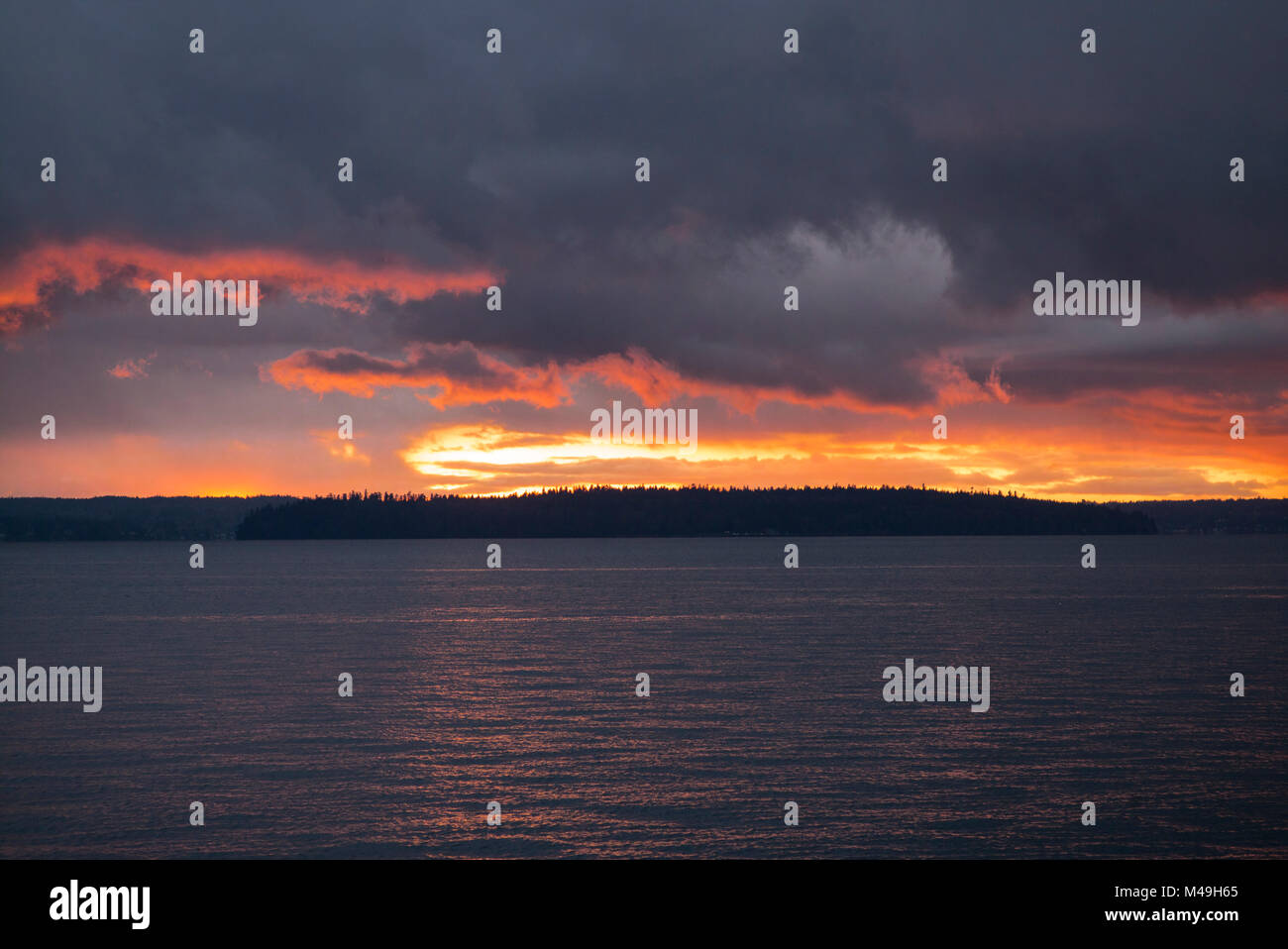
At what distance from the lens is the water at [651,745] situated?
106 feet

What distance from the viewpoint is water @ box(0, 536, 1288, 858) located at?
32281 mm

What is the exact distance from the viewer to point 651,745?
148 ft

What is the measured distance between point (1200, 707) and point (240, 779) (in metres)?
48.5

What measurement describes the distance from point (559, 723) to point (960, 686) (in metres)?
26.6

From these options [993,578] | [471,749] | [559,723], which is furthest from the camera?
[993,578]

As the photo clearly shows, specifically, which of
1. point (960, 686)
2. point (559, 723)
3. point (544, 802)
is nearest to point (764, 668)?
point (960, 686)
